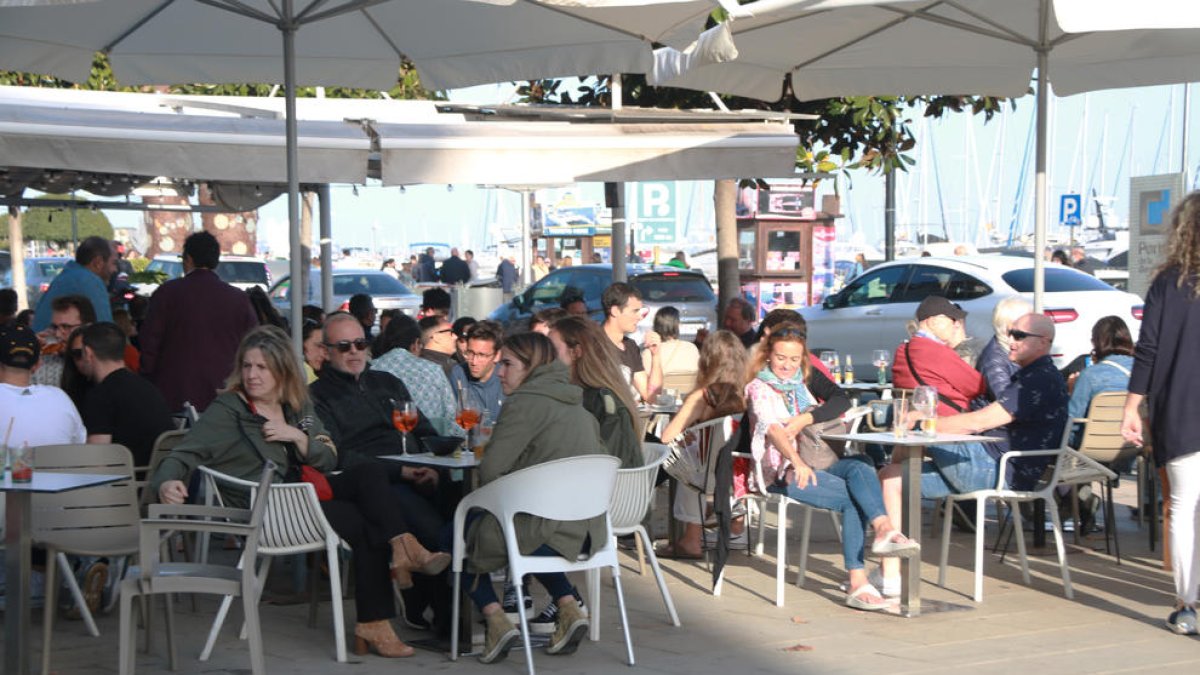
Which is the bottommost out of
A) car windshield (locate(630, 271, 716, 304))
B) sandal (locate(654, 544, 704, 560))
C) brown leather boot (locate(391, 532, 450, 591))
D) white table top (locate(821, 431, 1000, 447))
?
sandal (locate(654, 544, 704, 560))

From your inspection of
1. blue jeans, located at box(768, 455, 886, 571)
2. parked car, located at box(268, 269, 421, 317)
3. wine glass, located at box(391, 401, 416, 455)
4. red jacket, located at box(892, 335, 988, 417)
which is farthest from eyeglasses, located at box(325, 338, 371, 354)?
parked car, located at box(268, 269, 421, 317)

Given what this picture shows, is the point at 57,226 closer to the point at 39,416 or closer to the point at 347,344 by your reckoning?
the point at 347,344

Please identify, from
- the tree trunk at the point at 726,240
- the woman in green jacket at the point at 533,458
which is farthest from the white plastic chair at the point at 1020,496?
the tree trunk at the point at 726,240

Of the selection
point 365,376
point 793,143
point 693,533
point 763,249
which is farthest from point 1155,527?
point 763,249

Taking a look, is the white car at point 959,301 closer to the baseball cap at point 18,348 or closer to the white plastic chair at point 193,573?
the baseball cap at point 18,348

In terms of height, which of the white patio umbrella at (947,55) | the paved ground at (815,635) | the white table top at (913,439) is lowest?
the paved ground at (815,635)

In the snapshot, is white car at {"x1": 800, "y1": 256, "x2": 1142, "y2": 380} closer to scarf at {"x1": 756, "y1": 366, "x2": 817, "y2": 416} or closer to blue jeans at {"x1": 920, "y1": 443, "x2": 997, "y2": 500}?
blue jeans at {"x1": 920, "y1": 443, "x2": 997, "y2": 500}

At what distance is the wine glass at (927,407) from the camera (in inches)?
280

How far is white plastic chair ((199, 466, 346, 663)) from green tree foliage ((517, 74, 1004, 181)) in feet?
27.0

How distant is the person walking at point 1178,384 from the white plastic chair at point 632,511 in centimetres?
207

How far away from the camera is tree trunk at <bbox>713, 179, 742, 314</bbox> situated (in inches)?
611

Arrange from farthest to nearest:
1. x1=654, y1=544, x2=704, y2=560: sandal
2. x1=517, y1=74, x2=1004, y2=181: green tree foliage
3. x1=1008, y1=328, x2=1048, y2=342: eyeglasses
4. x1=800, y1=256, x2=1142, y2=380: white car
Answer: x1=800, y1=256, x2=1142, y2=380: white car
x1=517, y1=74, x2=1004, y2=181: green tree foliage
x1=654, y1=544, x2=704, y2=560: sandal
x1=1008, y1=328, x2=1048, y2=342: eyeglasses

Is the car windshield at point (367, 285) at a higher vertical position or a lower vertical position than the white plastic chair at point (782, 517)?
higher

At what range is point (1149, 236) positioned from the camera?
19.4 metres
